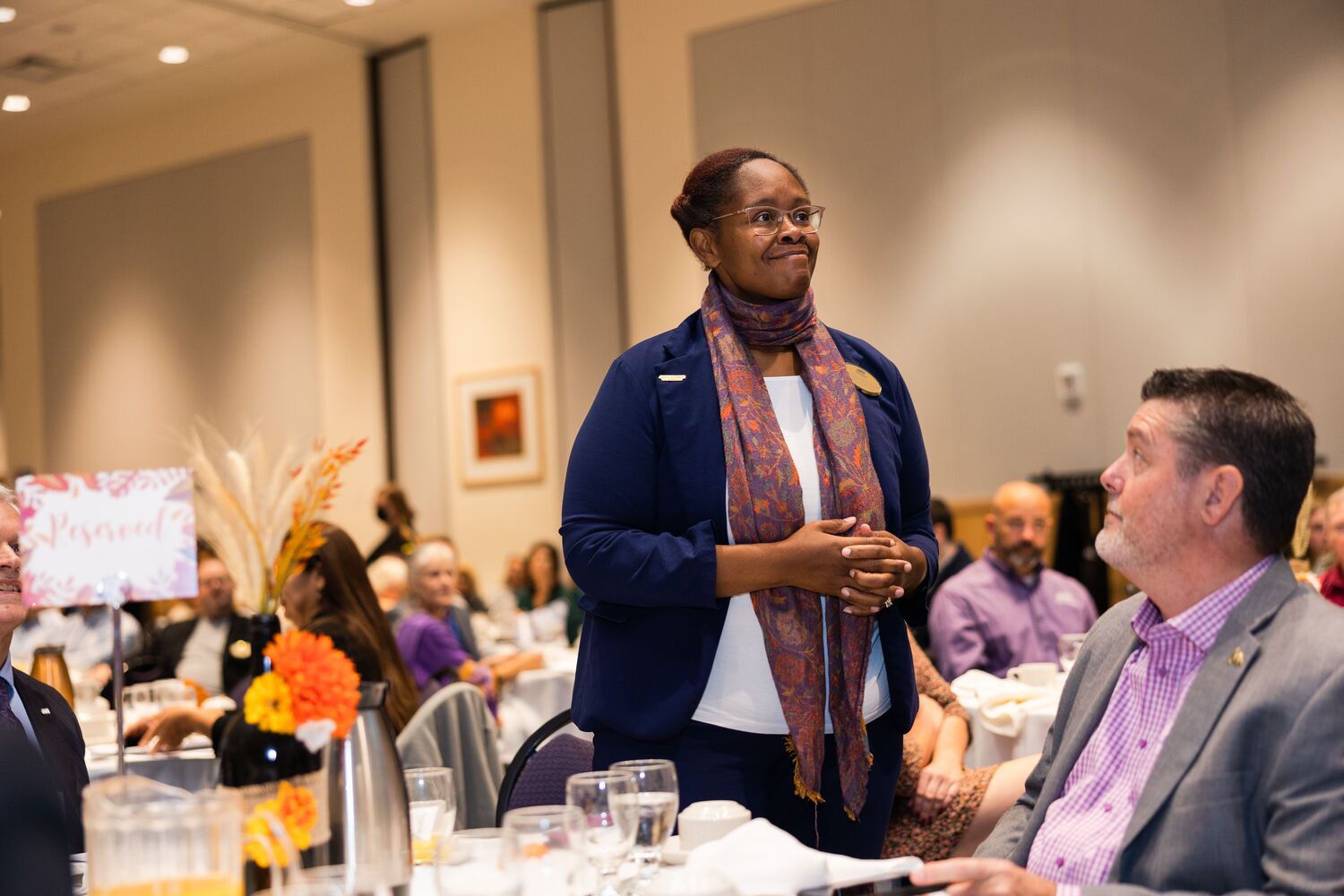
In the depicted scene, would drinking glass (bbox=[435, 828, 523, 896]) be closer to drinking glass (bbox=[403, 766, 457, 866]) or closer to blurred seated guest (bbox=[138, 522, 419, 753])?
drinking glass (bbox=[403, 766, 457, 866])

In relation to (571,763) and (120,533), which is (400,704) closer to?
(571,763)

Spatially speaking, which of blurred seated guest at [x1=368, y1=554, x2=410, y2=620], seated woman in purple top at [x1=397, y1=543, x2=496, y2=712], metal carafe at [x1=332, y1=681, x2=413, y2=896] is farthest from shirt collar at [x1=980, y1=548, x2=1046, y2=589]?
metal carafe at [x1=332, y1=681, x2=413, y2=896]

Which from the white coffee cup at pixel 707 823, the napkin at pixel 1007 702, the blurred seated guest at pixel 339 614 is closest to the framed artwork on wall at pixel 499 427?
the blurred seated guest at pixel 339 614

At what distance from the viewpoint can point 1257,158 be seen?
764 centimetres

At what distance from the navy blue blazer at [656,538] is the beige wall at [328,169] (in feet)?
28.9

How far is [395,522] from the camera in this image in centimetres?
908

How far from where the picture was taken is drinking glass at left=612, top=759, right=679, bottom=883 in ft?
4.97

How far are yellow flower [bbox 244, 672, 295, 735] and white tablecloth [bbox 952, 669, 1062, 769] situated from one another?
2.41 m

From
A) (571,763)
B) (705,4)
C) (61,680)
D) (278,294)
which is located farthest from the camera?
(278,294)

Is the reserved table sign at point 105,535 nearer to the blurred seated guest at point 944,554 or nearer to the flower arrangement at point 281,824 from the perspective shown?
the flower arrangement at point 281,824

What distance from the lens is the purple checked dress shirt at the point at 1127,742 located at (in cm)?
167

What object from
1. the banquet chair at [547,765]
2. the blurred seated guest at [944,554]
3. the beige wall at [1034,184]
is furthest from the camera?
the beige wall at [1034,184]

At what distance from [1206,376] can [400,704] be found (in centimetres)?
274

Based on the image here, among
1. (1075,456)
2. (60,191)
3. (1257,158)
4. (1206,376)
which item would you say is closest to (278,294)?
(60,191)
